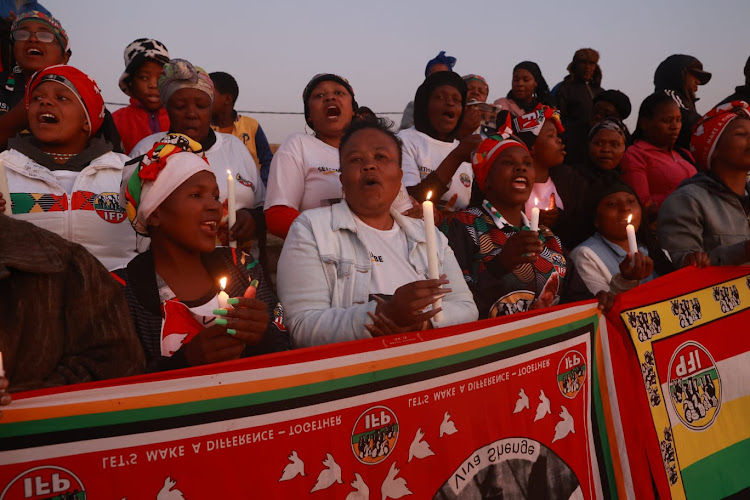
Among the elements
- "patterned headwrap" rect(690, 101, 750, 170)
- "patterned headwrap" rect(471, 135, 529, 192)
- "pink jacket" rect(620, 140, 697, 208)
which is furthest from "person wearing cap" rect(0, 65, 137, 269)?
"pink jacket" rect(620, 140, 697, 208)

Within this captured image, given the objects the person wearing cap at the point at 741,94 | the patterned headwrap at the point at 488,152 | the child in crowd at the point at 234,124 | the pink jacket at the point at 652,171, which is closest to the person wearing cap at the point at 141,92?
the child in crowd at the point at 234,124

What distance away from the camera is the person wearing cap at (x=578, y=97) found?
295 inches

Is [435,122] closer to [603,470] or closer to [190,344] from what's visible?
[603,470]

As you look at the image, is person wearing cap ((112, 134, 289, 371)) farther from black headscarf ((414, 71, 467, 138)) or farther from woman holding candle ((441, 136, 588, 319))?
black headscarf ((414, 71, 467, 138))

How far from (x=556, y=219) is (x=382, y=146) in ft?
5.97

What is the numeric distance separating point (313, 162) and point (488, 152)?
118 cm

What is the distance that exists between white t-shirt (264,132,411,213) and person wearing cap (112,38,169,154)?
1407 millimetres

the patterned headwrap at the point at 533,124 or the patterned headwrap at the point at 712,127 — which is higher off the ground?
the patterned headwrap at the point at 533,124

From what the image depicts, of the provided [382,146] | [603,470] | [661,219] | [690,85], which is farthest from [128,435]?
[690,85]

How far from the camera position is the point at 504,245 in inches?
139

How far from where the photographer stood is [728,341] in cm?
372

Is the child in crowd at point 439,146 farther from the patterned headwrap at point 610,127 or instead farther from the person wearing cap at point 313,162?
the patterned headwrap at point 610,127

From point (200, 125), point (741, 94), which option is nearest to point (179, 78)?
point (200, 125)

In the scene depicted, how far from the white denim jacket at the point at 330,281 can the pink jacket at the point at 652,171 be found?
3701 millimetres
